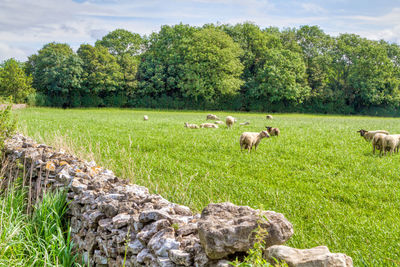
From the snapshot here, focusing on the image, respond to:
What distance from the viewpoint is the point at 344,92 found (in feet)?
201

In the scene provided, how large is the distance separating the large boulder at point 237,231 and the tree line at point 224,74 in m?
48.8

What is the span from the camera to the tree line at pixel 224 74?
53156mm

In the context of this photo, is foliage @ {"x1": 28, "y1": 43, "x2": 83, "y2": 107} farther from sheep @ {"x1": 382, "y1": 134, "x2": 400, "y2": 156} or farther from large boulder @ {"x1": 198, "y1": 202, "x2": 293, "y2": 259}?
large boulder @ {"x1": 198, "y1": 202, "x2": 293, "y2": 259}

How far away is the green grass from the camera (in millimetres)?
4691

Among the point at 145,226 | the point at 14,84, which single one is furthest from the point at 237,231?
the point at 14,84

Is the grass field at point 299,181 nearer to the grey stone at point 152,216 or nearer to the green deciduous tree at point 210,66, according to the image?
the grey stone at point 152,216

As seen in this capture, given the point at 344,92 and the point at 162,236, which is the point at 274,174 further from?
the point at 344,92

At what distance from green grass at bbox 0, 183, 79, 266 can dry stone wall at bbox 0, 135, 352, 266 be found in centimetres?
22

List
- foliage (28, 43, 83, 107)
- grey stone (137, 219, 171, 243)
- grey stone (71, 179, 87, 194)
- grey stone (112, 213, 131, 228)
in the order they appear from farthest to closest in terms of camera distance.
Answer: foliage (28, 43, 83, 107)
grey stone (71, 179, 87, 194)
grey stone (112, 213, 131, 228)
grey stone (137, 219, 171, 243)

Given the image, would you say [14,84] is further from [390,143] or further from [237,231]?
[237,231]

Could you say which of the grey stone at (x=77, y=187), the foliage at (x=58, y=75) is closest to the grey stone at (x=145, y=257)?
the grey stone at (x=77, y=187)

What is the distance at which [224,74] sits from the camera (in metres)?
52.2

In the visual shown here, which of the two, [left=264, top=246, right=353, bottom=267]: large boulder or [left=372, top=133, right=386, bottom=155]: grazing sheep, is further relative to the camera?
[left=372, top=133, right=386, bottom=155]: grazing sheep

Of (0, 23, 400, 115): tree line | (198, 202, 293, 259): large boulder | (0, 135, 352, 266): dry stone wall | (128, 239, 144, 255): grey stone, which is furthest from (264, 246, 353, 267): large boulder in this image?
(0, 23, 400, 115): tree line
